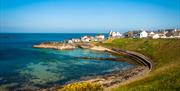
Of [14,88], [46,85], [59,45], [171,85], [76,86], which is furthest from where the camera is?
[59,45]

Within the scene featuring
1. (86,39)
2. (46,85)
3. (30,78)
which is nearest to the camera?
(46,85)

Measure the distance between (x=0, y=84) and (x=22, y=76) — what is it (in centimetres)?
826

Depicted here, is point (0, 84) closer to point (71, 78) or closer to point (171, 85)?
point (71, 78)

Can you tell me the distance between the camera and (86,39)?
7096 inches

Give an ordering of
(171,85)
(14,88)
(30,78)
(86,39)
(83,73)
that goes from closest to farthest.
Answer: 1. (171,85)
2. (14,88)
3. (30,78)
4. (83,73)
5. (86,39)

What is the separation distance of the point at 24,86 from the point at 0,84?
547 cm

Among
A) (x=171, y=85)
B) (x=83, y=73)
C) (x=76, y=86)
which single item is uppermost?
(x=171, y=85)

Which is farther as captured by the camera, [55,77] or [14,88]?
[55,77]

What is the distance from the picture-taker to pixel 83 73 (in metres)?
61.7

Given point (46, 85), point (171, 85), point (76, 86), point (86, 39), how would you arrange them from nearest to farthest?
point (171, 85) → point (76, 86) → point (46, 85) → point (86, 39)

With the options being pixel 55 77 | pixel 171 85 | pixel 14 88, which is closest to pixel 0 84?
pixel 14 88

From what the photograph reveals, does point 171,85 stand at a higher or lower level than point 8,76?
higher

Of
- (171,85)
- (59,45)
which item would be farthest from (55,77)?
(59,45)

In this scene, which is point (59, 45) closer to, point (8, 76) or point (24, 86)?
point (8, 76)
